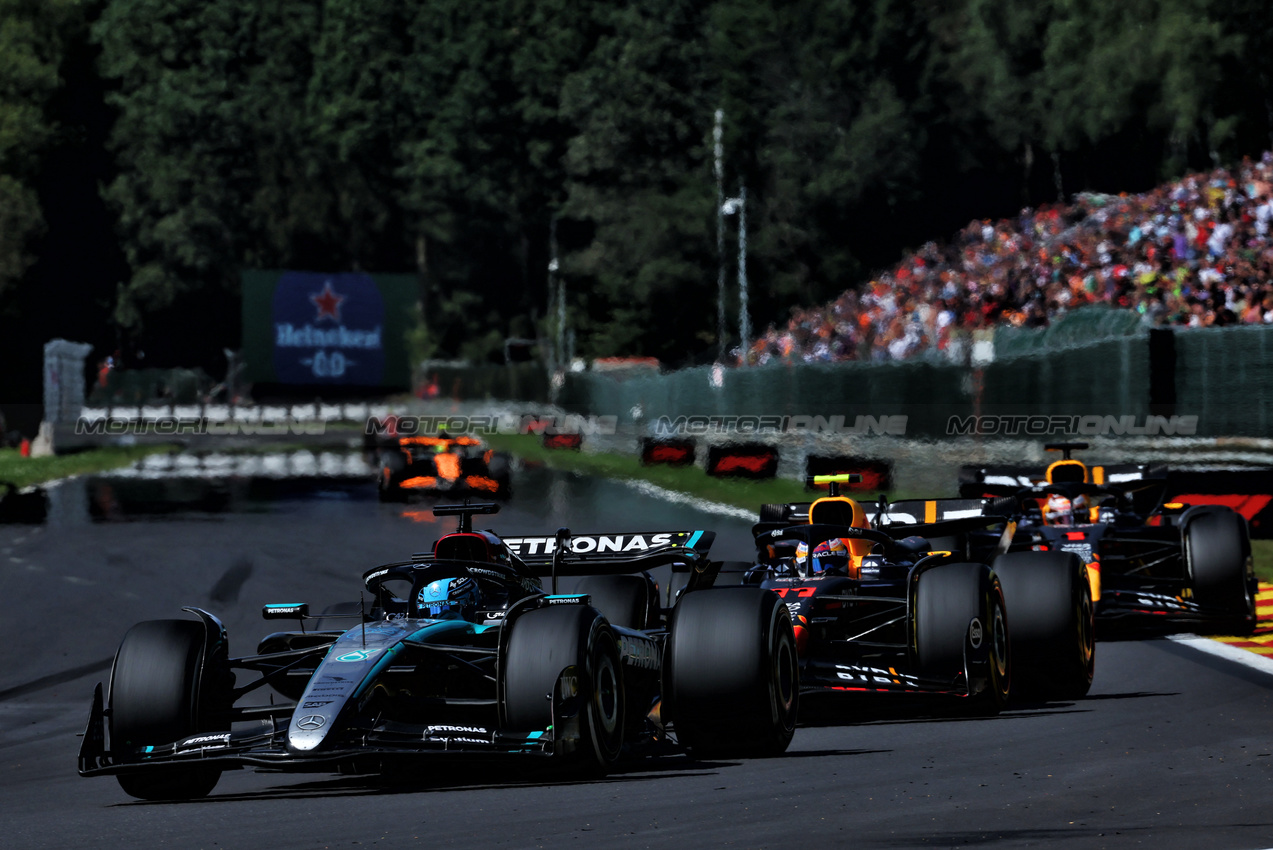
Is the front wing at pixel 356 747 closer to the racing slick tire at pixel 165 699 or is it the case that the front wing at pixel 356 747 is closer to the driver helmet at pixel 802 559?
the racing slick tire at pixel 165 699

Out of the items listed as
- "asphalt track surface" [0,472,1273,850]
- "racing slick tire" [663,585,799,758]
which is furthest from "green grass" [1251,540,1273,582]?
"racing slick tire" [663,585,799,758]

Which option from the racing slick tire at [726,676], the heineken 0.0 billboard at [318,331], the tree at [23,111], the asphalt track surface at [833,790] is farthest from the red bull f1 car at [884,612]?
the heineken 0.0 billboard at [318,331]

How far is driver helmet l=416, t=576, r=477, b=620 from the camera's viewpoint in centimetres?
889

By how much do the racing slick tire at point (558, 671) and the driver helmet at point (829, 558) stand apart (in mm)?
2972

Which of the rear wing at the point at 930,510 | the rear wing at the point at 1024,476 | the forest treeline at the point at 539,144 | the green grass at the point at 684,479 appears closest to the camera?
the rear wing at the point at 930,510

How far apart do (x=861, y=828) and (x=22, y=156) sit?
7707cm

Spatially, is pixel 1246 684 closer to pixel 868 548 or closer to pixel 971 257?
pixel 868 548

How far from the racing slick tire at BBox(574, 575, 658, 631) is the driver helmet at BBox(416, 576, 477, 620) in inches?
82.2

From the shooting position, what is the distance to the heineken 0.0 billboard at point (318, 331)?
83.8m

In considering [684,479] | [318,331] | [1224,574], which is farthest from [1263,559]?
[318,331]

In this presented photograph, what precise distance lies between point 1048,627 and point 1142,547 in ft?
11.9

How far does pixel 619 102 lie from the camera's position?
277 ft

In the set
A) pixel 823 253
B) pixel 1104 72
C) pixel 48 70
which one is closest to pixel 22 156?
pixel 48 70

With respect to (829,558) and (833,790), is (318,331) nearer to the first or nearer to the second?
(829,558)
